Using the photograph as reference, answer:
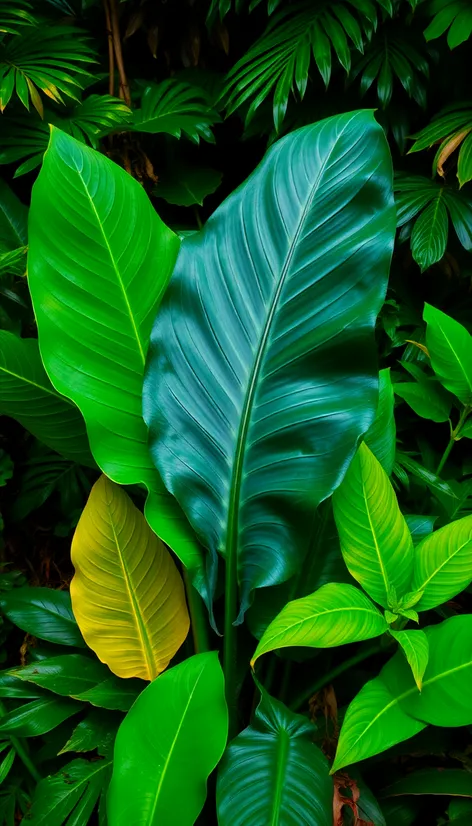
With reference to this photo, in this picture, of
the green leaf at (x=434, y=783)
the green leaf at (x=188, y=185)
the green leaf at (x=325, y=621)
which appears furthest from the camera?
the green leaf at (x=188, y=185)

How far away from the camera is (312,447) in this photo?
884mm

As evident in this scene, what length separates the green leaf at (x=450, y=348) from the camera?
43.4 inches

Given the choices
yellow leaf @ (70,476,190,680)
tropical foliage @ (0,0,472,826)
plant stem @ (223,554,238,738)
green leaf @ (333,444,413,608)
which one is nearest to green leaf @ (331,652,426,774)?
tropical foliage @ (0,0,472,826)

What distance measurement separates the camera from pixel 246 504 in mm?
942

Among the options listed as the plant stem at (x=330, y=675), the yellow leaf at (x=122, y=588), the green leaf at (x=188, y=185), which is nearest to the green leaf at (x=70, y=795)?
the yellow leaf at (x=122, y=588)

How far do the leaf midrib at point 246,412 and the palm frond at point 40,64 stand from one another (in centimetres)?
68

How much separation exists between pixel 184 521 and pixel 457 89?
108 centimetres

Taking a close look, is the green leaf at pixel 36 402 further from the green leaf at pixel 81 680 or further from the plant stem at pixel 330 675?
the plant stem at pixel 330 675

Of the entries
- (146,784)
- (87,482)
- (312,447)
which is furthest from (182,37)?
(146,784)

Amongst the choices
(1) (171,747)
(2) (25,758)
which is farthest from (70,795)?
(1) (171,747)

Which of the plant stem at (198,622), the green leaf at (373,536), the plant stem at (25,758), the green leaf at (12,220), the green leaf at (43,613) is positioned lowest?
the plant stem at (25,758)

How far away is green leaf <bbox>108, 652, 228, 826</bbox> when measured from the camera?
0.75 m

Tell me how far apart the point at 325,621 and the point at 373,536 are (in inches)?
5.9

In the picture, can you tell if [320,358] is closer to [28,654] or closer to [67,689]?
[67,689]
